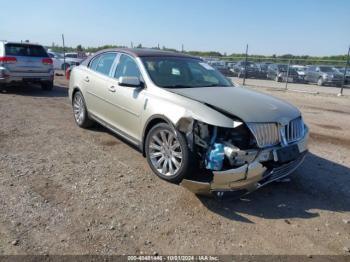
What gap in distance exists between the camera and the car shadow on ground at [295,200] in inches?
151

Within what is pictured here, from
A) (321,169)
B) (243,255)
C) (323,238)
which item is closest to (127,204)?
(243,255)

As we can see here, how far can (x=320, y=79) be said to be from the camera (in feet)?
77.6

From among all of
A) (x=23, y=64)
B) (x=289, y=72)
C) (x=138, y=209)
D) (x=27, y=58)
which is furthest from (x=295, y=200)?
(x=289, y=72)

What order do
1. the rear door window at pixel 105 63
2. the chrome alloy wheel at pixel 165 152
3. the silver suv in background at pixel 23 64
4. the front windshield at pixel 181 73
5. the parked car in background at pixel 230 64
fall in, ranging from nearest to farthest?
1. the chrome alloy wheel at pixel 165 152
2. the front windshield at pixel 181 73
3. the rear door window at pixel 105 63
4. the silver suv in background at pixel 23 64
5. the parked car in background at pixel 230 64

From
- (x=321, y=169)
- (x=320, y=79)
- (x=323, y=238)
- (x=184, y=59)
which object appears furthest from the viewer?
(x=320, y=79)

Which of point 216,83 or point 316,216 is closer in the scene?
point 316,216

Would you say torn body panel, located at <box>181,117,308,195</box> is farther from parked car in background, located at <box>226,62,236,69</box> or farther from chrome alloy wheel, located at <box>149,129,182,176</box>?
parked car in background, located at <box>226,62,236,69</box>

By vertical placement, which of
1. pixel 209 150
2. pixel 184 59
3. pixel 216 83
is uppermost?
pixel 184 59

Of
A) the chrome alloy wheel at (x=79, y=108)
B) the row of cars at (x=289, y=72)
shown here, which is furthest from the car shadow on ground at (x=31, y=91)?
the row of cars at (x=289, y=72)

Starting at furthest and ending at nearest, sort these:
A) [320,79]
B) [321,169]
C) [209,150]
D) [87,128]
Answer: [320,79] → [87,128] → [321,169] → [209,150]

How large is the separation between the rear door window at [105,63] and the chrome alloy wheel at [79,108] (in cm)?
89

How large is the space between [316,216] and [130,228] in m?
2.09

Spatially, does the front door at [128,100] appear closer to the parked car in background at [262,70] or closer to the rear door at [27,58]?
the rear door at [27,58]

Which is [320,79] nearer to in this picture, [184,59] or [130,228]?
[184,59]
